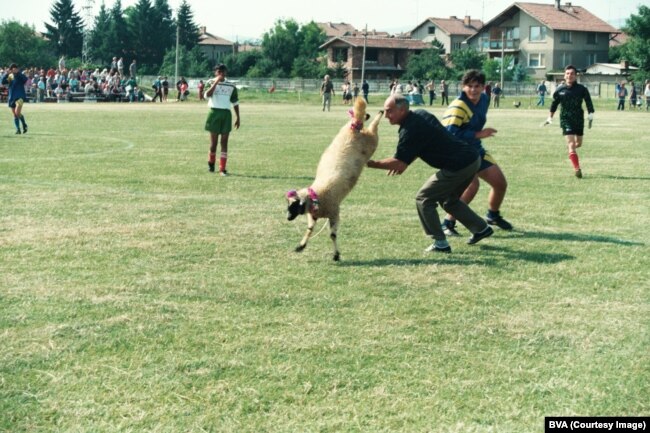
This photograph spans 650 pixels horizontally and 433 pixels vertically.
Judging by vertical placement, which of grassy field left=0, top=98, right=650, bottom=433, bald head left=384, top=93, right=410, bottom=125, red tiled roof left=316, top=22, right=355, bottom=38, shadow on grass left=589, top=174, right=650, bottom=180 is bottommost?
grassy field left=0, top=98, right=650, bottom=433

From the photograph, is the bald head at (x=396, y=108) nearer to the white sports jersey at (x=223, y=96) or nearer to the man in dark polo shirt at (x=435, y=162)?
the man in dark polo shirt at (x=435, y=162)

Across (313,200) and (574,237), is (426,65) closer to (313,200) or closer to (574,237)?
(574,237)

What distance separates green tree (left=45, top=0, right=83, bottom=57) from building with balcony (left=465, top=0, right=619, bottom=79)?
6323 centimetres

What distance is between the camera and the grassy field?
201 inches

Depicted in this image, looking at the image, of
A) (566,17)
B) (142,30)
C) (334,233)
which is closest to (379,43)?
(566,17)

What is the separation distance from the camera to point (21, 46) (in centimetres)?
11356

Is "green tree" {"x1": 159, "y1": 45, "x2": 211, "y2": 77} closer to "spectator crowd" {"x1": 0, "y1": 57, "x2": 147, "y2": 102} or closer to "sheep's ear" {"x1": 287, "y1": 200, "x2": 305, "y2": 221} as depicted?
"spectator crowd" {"x1": 0, "y1": 57, "x2": 147, "y2": 102}

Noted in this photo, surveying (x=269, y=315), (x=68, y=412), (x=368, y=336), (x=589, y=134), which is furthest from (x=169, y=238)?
(x=589, y=134)

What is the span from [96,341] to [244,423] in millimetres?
1918

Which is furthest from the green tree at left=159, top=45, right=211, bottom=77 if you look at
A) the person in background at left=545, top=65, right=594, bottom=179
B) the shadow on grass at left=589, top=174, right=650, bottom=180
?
the shadow on grass at left=589, top=174, right=650, bottom=180

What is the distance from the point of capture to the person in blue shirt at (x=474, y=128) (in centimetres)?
1057

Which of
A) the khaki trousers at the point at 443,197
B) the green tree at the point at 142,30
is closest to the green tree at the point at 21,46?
the green tree at the point at 142,30

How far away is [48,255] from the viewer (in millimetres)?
9219

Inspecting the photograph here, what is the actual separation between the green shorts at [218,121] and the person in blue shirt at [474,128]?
266 inches
